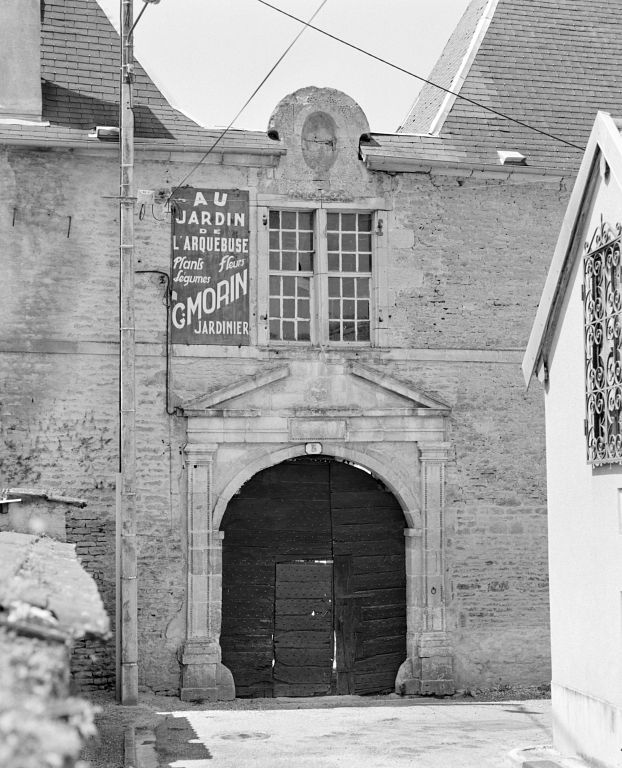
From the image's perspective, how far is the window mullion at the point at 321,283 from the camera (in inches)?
616

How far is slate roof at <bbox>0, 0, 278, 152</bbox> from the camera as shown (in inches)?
600

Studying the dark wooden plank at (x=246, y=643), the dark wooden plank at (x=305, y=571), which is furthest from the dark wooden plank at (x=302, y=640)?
the dark wooden plank at (x=305, y=571)

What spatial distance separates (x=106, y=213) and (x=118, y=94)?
177 centimetres

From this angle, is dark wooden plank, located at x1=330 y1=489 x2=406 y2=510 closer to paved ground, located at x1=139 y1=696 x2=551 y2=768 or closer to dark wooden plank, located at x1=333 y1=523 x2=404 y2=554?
dark wooden plank, located at x1=333 y1=523 x2=404 y2=554

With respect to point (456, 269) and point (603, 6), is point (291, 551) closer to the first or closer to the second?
point (456, 269)

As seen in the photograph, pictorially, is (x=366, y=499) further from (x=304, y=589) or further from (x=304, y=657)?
(x=304, y=657)

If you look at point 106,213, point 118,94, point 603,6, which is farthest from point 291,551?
point 603,6

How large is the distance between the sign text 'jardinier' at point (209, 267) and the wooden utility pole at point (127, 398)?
118 cm

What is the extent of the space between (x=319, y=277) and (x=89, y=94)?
12.1 ft

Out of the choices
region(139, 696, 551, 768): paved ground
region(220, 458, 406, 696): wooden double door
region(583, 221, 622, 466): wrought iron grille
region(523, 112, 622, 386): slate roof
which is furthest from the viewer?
region(220, 458, 406, 696): wooden double door

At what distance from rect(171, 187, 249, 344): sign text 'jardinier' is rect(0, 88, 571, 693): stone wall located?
0.18 metres

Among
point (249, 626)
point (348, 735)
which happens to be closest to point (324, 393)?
point (249, 626)

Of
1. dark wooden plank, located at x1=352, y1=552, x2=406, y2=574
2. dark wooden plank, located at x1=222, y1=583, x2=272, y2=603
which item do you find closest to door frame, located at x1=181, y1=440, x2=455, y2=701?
dark wooden plank, located at x1=352, y1=552, x2=406, y2=574

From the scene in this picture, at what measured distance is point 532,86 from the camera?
1734 cm
